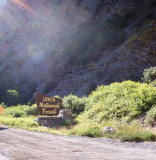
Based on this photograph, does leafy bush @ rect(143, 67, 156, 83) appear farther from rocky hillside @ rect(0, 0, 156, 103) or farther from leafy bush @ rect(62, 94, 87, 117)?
leafy bush @ rect(62, 94, 87, 117)

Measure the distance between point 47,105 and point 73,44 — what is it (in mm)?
26270

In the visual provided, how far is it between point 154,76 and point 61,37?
2575 cm

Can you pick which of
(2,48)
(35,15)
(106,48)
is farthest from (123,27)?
(2,48)


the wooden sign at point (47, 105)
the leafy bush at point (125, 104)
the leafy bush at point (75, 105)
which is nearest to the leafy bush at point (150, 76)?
the leafy bush at point (125, 104)

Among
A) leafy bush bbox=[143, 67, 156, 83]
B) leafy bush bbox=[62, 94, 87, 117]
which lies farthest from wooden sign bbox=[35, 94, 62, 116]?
leafy bush bbox=[143, 67, 156, 83]

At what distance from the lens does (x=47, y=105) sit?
1438cm

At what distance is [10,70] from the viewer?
45.8 meters

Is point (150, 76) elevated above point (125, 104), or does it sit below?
above

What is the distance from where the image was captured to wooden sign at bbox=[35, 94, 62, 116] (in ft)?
46.0

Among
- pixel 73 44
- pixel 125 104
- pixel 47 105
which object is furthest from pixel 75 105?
pixel 73 44

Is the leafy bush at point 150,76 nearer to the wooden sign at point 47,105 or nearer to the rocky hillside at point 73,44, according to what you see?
the rocky hillside at point 73,44

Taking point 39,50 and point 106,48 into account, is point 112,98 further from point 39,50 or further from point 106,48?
point 39,50

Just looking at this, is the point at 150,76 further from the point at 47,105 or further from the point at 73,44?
the point at 73,44

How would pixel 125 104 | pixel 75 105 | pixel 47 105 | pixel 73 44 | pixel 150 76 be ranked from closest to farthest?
pixel 125 104
pixel 47 105
pixel 75 105
pixel 150 76
pixel 73 44
